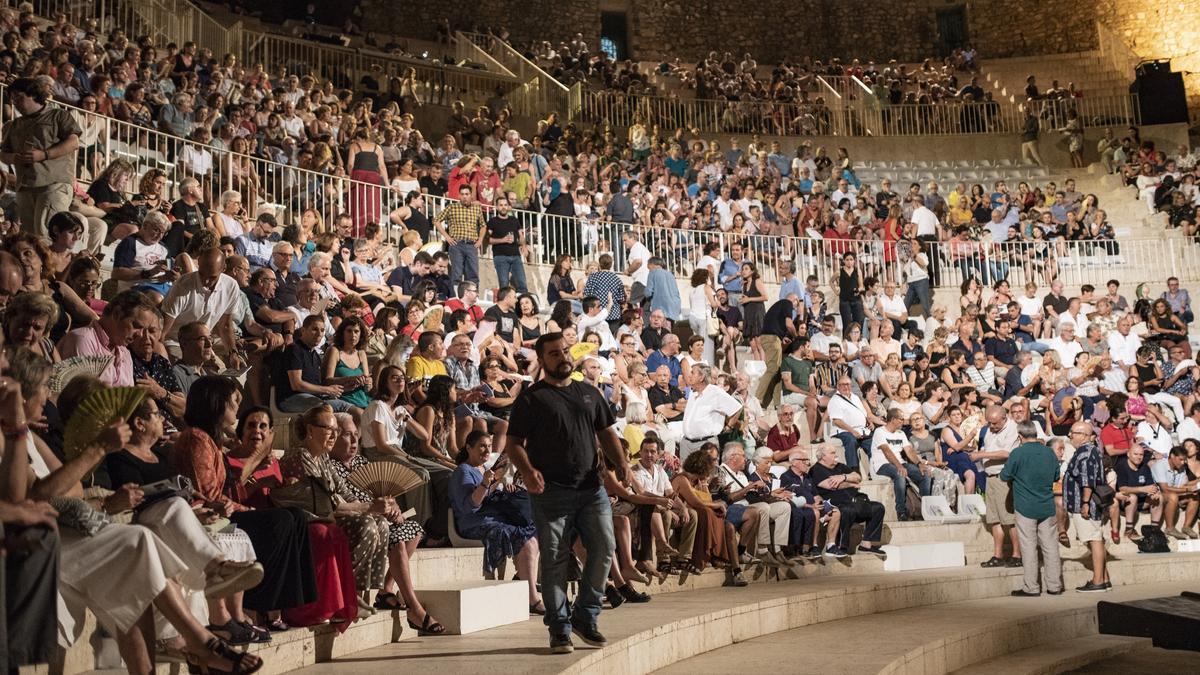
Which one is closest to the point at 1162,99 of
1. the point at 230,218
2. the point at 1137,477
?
the point at 1137,477

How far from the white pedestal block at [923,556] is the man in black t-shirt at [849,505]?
0.42ft

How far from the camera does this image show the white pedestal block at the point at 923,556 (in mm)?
10500

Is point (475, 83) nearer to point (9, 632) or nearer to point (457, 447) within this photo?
point (457, 447)

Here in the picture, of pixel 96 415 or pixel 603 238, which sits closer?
pixel 96 415

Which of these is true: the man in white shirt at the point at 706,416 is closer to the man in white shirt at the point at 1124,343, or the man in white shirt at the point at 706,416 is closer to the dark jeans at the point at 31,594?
the man in white shirt at the point at 1124,343

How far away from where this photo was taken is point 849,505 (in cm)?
1032

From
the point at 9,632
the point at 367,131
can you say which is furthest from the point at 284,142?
the point at 9,632

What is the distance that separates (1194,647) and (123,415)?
6134 mm

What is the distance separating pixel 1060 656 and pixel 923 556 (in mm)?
3025

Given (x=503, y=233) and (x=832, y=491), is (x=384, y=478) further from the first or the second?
(x=503, y=233)

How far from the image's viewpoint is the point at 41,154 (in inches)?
319

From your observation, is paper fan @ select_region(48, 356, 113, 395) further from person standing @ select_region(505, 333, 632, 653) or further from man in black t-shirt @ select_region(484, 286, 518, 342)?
man in black t-shirt @ select_region(484, 286, 518, 342)

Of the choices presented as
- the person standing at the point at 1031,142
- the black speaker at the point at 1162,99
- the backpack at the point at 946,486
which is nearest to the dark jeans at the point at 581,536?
the backpack at the point at 946,486

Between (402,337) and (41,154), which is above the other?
(41,154)
